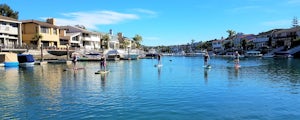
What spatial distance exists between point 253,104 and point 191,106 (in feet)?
12.0

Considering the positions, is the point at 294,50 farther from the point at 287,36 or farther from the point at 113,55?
the point at 113,55

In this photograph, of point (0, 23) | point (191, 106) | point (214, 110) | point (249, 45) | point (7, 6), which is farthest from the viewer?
point (249, 45)

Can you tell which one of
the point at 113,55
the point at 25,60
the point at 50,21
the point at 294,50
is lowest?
the point at 25,60

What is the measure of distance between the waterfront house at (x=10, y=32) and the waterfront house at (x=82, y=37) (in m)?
22.9

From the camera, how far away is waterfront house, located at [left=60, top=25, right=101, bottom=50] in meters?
110

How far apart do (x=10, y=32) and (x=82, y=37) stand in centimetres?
3946

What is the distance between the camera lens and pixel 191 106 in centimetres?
1784

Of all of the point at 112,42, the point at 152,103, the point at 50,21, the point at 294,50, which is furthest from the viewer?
the point at 112,42

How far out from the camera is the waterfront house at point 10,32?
76.8m

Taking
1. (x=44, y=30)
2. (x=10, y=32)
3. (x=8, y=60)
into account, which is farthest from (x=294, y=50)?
(x=8, y=60)

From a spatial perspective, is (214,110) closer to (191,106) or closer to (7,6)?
(191,106)

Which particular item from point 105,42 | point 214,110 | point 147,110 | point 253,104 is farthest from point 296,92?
point 105,42

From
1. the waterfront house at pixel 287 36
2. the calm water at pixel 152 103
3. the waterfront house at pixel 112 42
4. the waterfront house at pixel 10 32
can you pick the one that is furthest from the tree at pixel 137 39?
the calm water at pixel 152 103

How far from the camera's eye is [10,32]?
A: 80688 millimetres
